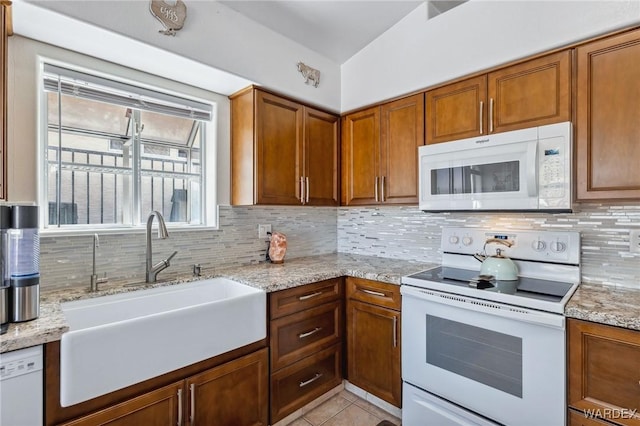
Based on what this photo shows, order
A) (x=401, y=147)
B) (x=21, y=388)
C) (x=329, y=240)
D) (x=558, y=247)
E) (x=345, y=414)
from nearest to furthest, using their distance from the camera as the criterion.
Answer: (x=21, y=388), (x=558, y=247), (x=345, y=414), (x=401, y=147), (x=329, y=240)

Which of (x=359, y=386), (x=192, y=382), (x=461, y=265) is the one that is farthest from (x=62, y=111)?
(x=461, y=265)

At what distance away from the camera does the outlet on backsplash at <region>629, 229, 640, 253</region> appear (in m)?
1.60

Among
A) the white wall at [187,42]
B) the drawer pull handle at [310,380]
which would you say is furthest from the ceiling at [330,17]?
the drawer pull handle at [310,380]

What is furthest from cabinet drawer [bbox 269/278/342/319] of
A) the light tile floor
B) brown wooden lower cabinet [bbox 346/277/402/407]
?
the light tile floor

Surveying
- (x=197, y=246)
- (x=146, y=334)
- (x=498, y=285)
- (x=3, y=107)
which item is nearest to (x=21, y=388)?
(x=146, y=334)

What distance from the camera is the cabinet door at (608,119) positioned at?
56.1 inches

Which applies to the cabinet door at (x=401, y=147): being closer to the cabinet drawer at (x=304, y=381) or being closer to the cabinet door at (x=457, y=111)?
the cabinet door at (x=457, y=111)

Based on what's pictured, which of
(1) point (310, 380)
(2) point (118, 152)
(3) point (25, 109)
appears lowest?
(1) point (310, 380)

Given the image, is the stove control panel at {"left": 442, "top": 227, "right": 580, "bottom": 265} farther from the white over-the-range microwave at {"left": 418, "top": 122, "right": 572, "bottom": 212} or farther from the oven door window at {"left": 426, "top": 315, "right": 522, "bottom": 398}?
the oven door window at {"left": 426, "top": 315, "right": 522, "bottom": 398}

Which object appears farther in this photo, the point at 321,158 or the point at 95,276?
the point at 321,158

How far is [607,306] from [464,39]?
1.60 metres

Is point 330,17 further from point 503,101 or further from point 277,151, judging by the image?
point 503,101

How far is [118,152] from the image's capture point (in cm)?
191

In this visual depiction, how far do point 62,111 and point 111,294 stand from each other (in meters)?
1.04
